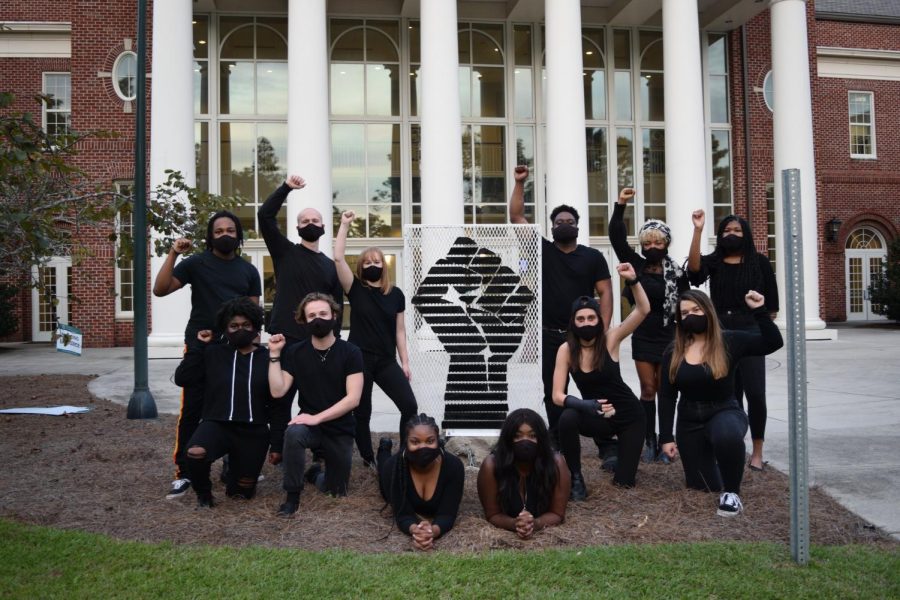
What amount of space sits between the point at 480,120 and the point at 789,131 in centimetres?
717

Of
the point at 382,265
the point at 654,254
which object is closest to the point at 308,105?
the point at 382,265

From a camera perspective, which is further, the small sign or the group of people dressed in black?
the small sign

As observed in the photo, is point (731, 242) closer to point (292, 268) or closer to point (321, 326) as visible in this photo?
point (321, 326)

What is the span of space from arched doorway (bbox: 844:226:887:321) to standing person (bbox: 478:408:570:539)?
79.0 feet

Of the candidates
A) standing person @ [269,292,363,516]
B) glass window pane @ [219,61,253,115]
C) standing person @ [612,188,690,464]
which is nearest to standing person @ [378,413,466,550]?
standing person @ [269,292,363,516]

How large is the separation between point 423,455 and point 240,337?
149cm

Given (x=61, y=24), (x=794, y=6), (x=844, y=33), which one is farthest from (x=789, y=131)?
(x=61, y=24)

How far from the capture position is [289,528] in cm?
470

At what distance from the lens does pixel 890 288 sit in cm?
2283

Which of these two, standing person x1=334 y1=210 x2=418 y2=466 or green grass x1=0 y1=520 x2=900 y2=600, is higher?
standing person x1=334 y1=210 x2=418 y2=466

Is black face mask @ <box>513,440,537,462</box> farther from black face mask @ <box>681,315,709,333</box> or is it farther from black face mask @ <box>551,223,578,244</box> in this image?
black face mask @ <box>551,223,578,244</box>

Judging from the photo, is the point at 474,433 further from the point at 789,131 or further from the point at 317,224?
the point at 789,131

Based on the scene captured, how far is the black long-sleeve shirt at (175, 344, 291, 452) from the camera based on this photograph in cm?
508

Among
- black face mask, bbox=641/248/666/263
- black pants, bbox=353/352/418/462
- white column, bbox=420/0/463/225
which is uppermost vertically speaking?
white column, bbox=420/0/463/225
